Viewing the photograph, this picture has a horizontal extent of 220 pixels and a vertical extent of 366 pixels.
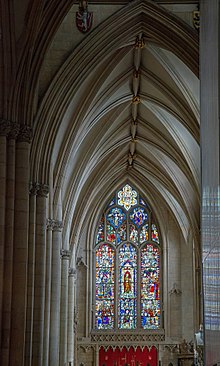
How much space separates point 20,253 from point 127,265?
77.1 ft

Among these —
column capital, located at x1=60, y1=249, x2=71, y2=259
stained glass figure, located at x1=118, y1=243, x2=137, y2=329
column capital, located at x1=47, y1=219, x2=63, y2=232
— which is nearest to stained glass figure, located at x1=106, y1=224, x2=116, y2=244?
stained glass figure, located at x1=118, y1=243, x2=137, y2=329

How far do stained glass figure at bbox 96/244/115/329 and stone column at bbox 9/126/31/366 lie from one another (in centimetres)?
2266

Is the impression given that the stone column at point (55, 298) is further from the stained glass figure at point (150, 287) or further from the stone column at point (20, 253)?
the stained glass figure at point (150, 287)

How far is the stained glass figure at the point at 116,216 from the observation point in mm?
43594

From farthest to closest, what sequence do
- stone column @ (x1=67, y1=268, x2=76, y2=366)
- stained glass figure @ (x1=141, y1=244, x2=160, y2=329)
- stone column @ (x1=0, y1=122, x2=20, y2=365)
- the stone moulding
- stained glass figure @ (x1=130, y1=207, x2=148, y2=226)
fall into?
stained glass figure @ (x1=130, y1=207, x2=148, y2=226) < stained glass figure @ (x1=141, y1=244, x2=160, y2=329) < the stone moulding < stone column @ (x1=67, y1=268, x2=76, y2=366) < stone column @ (x1=0, y1=122, x2=20, y2=365)

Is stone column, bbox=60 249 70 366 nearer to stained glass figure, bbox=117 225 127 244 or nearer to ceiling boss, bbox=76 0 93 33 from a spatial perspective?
stained glass figure, bbox=117 225 127 244

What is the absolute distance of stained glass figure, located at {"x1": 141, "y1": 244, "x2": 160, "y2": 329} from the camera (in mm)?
42156

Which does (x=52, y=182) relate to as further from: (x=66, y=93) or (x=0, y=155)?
(x=0, y=155)

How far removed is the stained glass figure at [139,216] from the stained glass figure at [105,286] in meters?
2.00

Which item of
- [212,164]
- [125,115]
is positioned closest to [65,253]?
[125,115]

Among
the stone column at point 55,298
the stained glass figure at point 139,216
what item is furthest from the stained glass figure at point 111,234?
the stone column at point 55,298

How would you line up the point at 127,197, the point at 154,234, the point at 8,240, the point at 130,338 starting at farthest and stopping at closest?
the point at 127,197 → the point at 154,234 → the point at 130,338 → the point at 8,240

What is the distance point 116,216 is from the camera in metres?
43.7

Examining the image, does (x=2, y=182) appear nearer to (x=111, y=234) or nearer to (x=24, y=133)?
(x=24, y=133)
